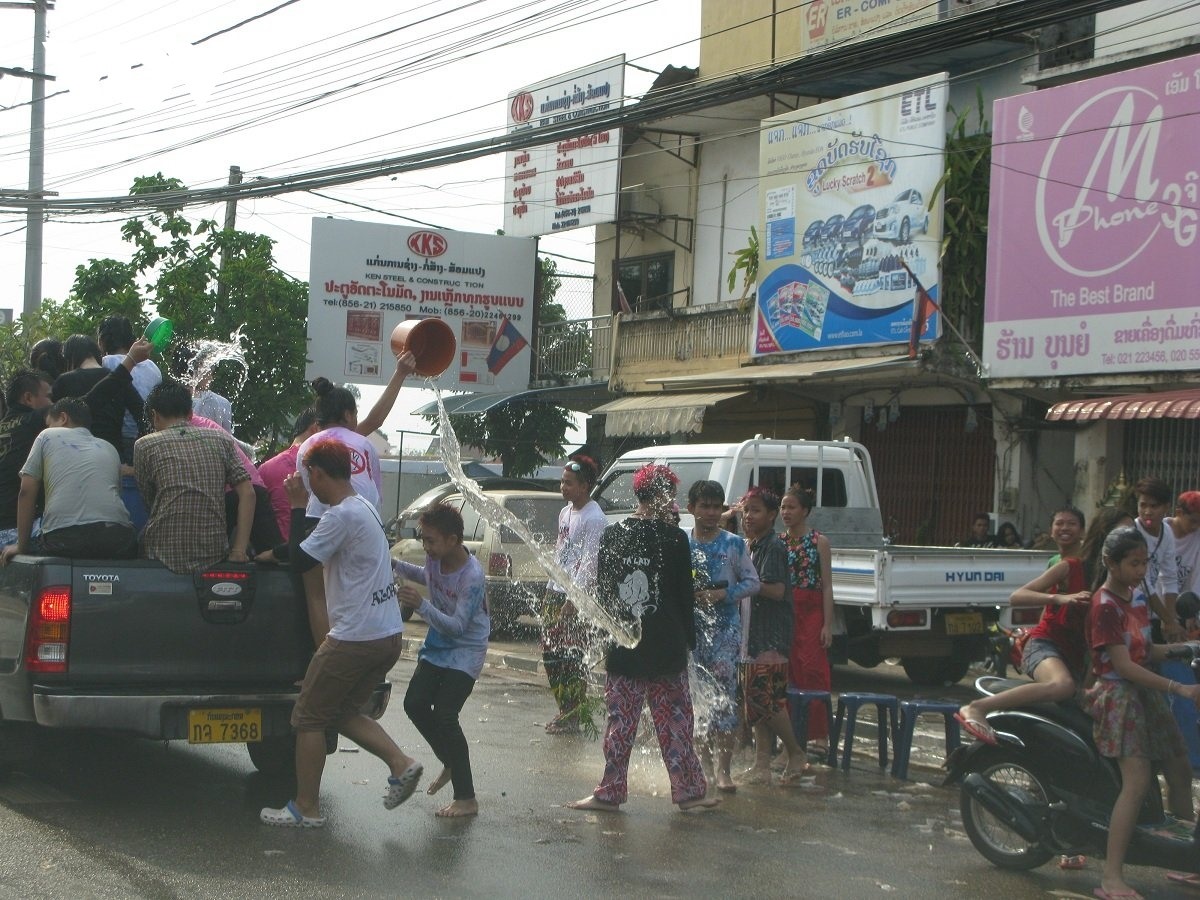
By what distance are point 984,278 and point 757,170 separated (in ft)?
21.4

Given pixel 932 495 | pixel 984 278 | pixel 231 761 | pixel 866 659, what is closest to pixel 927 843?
pixel 231 761

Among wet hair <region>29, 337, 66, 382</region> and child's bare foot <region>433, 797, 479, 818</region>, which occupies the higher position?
wet hair <region>29, 337, 66, 382</region>

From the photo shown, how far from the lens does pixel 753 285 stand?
22.0 meters

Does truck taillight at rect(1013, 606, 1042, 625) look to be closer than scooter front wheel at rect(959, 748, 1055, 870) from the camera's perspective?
No

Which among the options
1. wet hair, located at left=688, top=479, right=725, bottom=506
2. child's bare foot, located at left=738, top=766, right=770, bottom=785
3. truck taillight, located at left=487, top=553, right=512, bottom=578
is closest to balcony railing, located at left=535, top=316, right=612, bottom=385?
truck taillight, located at left=487, top=553, right=512, bottom=578

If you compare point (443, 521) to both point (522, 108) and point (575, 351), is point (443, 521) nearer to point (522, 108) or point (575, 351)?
point (575, 351)

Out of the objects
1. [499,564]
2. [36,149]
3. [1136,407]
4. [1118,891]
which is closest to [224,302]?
[36,149]

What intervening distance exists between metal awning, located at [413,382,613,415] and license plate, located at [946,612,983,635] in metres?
13.7

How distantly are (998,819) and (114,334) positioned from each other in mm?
5951

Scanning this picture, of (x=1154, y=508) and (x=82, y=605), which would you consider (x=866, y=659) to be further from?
(x=82, y=605)

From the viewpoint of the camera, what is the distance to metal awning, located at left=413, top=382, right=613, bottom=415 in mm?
26055

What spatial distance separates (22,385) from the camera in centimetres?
828

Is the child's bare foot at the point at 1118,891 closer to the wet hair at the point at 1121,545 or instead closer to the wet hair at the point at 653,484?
the wet hair at the point at 1121,545

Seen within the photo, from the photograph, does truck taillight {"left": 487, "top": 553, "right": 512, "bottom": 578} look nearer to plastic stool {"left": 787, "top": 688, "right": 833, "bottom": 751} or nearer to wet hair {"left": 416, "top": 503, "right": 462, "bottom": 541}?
plastic stool {"left": 787, "top": 688, "right": 833, "bottom": 751}
